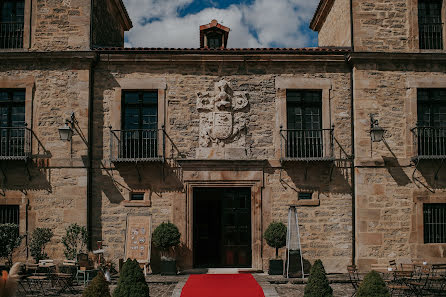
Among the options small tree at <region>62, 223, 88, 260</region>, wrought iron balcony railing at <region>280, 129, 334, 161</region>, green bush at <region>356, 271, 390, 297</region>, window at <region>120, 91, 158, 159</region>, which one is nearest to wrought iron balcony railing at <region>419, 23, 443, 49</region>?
wrought iron balcony railing at <region>280, 129, 334, 161</region>

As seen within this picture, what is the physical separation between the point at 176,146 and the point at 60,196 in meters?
3.48

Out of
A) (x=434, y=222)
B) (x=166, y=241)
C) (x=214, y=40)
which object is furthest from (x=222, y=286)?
(x=214, y=40)

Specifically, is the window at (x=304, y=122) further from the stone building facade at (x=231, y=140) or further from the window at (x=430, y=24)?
the window at (x=430, y=24)

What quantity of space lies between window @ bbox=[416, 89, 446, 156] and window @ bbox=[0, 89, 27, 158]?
441 inches

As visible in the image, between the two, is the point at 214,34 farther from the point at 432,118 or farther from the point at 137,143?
the point at 432,118

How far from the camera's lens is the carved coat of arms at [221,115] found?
12.9 metres

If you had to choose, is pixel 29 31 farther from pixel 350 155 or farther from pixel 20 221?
pixel 350 155

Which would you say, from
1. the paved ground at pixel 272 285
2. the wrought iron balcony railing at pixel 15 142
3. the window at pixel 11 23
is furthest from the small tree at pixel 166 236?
the window at pixel 11 23

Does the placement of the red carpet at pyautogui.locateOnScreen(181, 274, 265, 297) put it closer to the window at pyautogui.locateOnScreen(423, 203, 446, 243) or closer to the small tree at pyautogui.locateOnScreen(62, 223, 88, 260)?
the small tree at pyautogui.locateOnScreen(62, 223, 88, 260)

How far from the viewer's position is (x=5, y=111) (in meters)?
13.1

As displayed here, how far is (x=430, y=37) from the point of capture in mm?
13367

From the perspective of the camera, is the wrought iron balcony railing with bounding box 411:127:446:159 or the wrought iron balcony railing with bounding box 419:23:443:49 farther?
the wrought iron balcony railing with bounding box 419:23:443:49

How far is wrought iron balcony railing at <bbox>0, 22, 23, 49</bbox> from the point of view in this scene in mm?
13234

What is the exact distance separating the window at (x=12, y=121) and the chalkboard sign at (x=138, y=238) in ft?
12.1
